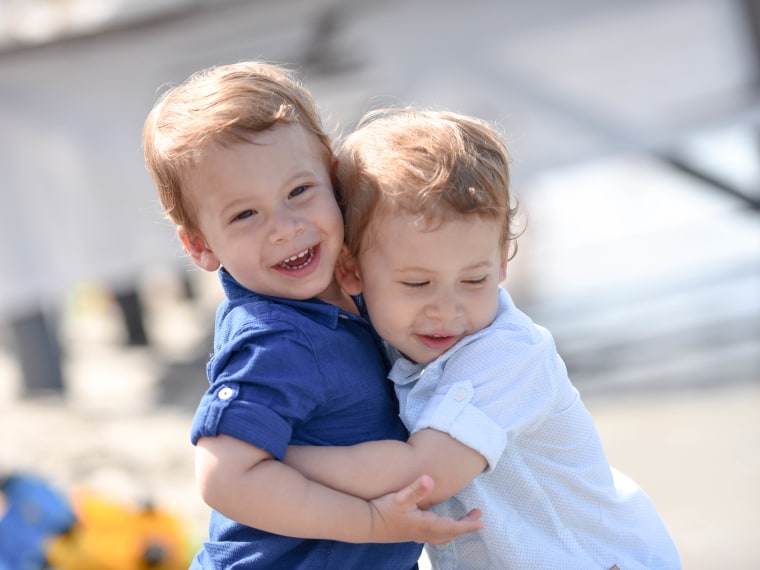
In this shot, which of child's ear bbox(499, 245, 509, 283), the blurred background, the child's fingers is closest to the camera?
the child's fingers

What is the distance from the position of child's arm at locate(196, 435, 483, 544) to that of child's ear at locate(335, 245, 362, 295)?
1.25ft

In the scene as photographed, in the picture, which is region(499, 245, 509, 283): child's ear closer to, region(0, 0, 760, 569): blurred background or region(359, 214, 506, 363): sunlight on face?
region(359, 214, 506, 363): sunlight on face

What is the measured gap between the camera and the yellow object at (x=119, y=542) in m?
3.80

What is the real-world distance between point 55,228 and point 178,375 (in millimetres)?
2825

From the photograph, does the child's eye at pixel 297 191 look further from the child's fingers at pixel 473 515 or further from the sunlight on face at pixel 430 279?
the child's fingers at pixel 473 515

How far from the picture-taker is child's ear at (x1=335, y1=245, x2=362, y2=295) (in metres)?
1.83

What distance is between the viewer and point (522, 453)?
1.77 m

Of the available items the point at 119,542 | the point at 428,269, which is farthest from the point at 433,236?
the point at 119,542

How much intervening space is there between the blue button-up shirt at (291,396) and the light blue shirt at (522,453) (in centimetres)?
7

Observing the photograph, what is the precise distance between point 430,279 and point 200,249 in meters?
0.42

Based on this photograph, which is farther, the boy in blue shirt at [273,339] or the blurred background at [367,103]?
the blurred background at [367,103]

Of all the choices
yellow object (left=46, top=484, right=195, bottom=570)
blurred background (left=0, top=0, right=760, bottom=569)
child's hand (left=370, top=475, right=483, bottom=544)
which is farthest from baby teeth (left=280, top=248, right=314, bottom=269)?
blurred background (left=0, top=0, right=760, bottom=569)

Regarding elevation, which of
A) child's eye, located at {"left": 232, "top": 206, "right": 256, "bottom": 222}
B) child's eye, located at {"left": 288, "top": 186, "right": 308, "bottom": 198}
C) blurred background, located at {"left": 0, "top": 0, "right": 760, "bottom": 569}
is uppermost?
blurred background, located at {"left": 0, "top": 0, "right": 760, "bottom": 569}

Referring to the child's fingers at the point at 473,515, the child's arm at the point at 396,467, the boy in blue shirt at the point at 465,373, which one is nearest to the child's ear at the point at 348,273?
the boy in blue shirt at the point at 465,373
